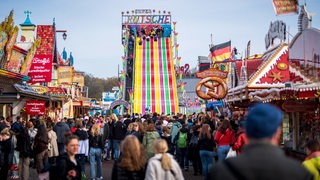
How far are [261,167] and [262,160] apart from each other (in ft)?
0.16

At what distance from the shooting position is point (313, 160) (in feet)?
20.7

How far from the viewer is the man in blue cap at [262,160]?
118 inches

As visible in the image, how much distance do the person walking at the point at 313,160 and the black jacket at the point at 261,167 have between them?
3229 mm

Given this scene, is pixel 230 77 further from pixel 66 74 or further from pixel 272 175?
pixel 272 175

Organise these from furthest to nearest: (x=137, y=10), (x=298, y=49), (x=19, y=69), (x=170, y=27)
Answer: (x=137, y=10)
(x=170, y=27)
(x=19, y=69)
(x=298, y=49)

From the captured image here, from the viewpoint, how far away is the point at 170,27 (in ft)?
234

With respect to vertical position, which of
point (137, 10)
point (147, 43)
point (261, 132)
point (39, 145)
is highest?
point (137, 10)

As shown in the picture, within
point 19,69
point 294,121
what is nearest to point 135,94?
point 19,69

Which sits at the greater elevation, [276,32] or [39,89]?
[276,32]

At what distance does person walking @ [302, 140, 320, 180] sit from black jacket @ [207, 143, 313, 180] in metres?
3.23

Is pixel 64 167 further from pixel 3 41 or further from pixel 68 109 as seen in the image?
pixel 68 109

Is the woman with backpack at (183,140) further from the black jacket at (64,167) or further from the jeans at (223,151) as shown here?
the black jacket at (64,167)

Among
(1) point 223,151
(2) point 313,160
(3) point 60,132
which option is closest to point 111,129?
(3) point 60,132

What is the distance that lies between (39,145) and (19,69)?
1168cm
